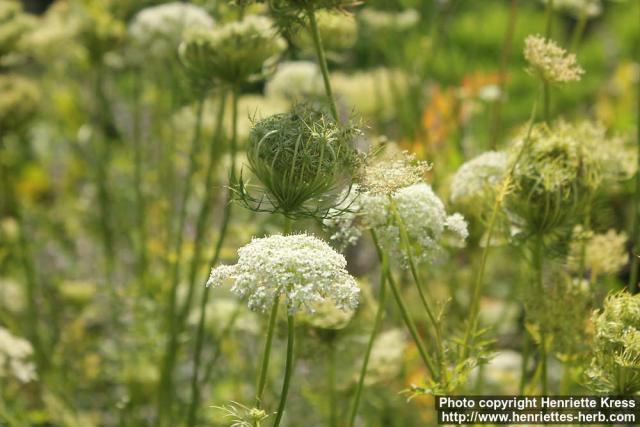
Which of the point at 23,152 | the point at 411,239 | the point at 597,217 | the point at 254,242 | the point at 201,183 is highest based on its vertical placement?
the point at 23,152

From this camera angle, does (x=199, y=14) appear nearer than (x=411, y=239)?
No

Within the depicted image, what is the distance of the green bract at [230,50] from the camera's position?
2.05m

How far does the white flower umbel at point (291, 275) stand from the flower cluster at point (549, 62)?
61 centimetres

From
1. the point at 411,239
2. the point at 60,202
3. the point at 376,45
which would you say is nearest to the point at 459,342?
the point at 411,239

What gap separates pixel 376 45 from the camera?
3795mm

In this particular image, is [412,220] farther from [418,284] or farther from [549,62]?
[549,62]

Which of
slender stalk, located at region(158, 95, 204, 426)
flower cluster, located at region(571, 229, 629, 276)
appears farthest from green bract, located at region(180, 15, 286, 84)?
flower cluster, located at region(571, 229, 629, 276)

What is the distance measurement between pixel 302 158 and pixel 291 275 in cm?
23

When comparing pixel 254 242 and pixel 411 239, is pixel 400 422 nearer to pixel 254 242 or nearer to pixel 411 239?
→ pixel 411 239

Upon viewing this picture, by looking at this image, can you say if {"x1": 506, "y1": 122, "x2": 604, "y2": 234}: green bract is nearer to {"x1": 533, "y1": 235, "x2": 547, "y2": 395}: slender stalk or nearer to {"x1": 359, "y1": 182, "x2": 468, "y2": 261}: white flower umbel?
{"x1": 533, "y1": 235, "x2": 547, "y2": 395}: slender stalk

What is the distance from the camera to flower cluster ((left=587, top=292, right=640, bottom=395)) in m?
1.46

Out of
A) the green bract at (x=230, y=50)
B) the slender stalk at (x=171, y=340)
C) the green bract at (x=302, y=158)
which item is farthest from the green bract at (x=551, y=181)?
the slender stalk at (x=171, y=340)

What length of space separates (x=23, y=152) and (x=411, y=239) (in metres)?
3.95

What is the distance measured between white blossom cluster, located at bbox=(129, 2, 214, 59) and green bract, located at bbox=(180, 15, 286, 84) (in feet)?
2.04
